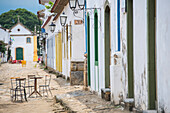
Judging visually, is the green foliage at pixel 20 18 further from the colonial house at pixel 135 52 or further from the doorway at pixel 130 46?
the doorway at pixel 130 46

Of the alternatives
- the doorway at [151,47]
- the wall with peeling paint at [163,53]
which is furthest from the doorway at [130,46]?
the wall with peeling paint at [163,53]

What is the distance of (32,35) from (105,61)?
56.5m

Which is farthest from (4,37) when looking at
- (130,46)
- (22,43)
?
(130,46)

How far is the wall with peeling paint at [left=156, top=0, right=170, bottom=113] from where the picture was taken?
193 inches

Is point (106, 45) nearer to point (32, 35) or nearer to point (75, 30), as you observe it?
point (75, 30)

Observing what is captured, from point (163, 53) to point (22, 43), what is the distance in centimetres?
6083

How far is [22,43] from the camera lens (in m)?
64.0

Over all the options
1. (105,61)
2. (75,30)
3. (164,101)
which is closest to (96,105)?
(105,61)

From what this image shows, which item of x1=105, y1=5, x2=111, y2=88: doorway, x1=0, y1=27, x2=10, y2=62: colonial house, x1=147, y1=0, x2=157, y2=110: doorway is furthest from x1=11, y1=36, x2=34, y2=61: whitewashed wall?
x1=147, y1=0, x2=157, y2=110: doorway

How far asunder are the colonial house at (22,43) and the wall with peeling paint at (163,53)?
60162 millimetres

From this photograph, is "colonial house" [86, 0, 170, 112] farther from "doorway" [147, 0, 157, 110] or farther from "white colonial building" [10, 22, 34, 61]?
"white colonial building" [10, 22, 34, 61]

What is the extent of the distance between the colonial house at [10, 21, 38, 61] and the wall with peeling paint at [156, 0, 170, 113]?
60.2 metres

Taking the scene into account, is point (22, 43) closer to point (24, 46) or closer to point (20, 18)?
point (24, 46)

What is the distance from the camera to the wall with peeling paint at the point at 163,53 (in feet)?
16.1
